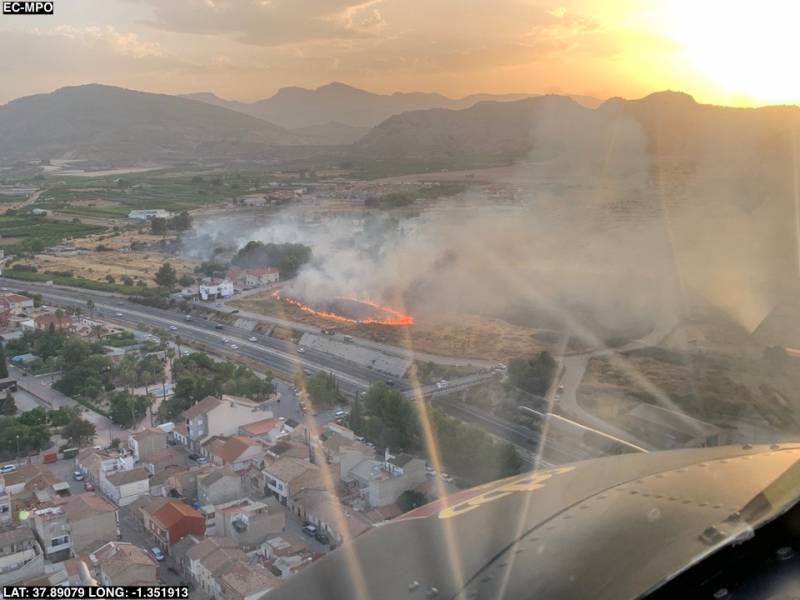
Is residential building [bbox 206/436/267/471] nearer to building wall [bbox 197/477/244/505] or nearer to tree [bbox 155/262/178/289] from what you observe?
building wall [bbox 197/477/244/505]

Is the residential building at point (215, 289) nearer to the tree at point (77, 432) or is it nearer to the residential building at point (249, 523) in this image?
the tree at point (77, 432)

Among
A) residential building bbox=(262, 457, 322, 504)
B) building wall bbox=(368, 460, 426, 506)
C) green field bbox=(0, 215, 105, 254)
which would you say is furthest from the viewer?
green field bbox=(0, 215, 105, 254)

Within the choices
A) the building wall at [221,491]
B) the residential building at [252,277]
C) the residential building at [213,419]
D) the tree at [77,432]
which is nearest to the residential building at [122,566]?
the building wall at [221,491]

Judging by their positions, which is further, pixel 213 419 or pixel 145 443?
pixel 213 419

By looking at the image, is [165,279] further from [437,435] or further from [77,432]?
[437,435]

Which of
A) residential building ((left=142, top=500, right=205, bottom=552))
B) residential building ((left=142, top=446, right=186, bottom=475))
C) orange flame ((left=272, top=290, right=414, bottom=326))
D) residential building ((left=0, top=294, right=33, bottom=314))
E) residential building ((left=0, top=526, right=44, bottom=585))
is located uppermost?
residential building ((left=0, top=294, right=33, bottom=314))

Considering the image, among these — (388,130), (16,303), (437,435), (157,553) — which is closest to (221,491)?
(157,553)

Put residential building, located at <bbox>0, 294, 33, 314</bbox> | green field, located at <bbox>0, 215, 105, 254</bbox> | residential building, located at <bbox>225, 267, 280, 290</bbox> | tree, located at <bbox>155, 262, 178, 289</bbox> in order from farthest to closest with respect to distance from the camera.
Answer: green field, located at <bbox>0, 215, 105, 254</bbox>, residential building, located at <bbox>225, 267, 280, 290</bbox>, tree, located at <bbox>155, 262, 178, 289</bbox>, residential building, located at <bbox>0, 294, 33, 314</bbox>

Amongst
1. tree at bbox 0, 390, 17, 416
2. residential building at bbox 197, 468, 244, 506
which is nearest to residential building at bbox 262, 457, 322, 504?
residential building at bbox 197, 468, 244, 506
